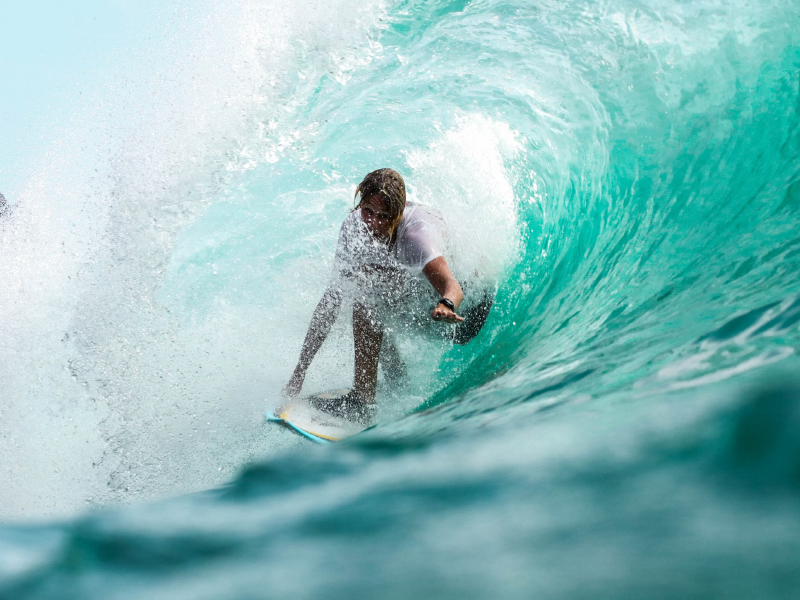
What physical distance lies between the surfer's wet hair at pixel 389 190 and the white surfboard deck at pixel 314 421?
3.54 ft

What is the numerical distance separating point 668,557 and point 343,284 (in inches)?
107

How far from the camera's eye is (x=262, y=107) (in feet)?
18.8

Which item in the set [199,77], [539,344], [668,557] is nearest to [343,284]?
[539,344]

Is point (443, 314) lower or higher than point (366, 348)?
lower

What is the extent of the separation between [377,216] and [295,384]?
3.70 feet

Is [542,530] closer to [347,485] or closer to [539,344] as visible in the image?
[347,485]

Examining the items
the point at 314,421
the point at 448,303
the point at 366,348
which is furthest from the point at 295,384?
the point at 448,303

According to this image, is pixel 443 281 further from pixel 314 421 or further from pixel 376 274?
pixel 314 421

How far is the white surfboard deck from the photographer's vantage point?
307 centimetres

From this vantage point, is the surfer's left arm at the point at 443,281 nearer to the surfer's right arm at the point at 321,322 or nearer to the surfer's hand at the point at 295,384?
the surfer's right arm at the point at 321,322

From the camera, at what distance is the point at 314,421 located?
3.18m

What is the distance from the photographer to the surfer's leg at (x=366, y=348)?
3.02 m

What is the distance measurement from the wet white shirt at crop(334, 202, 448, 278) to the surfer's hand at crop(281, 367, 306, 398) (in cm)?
65

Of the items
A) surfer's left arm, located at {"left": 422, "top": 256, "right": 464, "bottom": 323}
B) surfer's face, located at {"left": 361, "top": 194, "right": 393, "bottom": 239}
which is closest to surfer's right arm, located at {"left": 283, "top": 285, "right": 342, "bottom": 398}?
surfer's face, located at {"left": 361, "top": 194, "right": 393, "bottom": 239}
